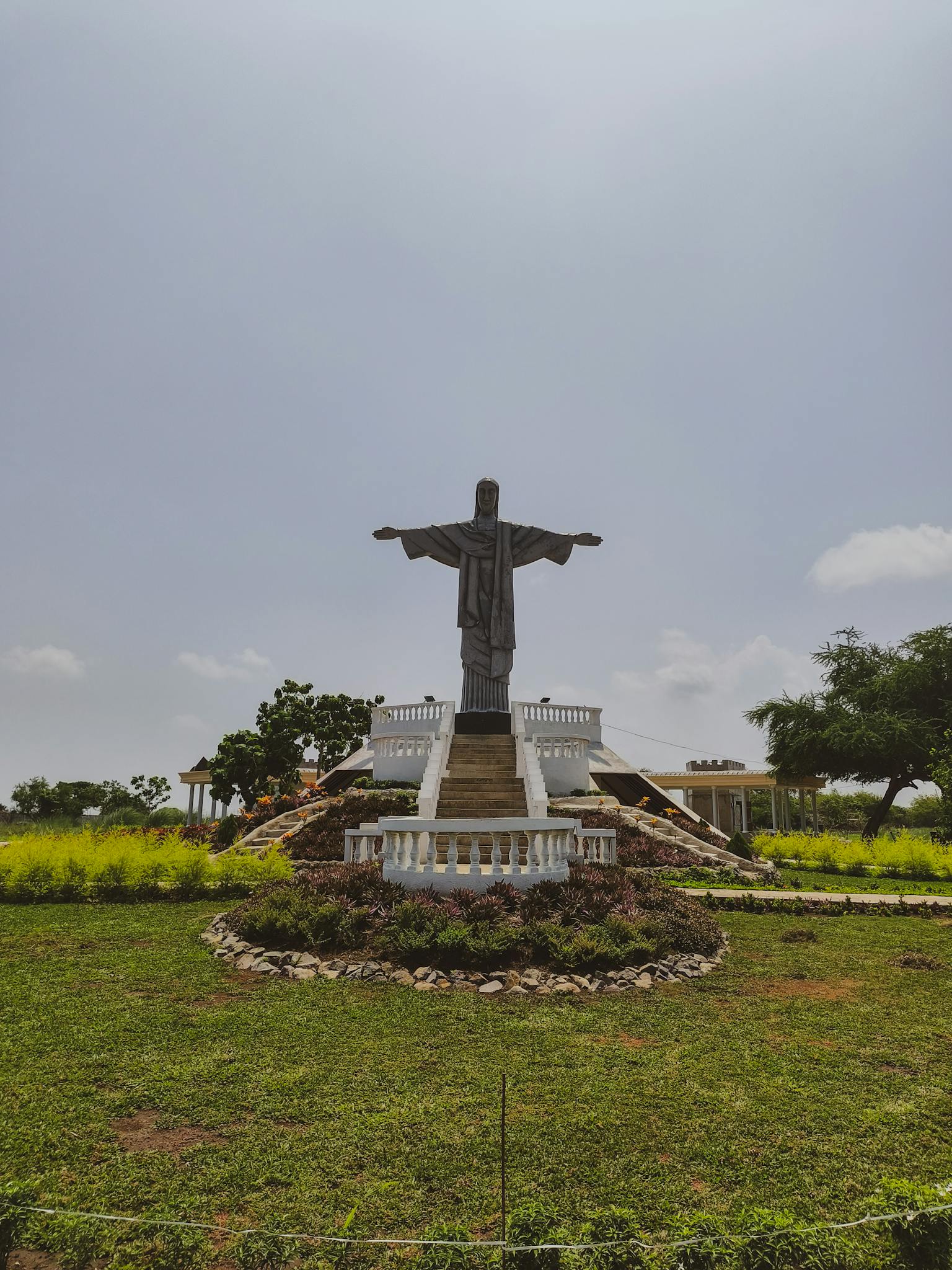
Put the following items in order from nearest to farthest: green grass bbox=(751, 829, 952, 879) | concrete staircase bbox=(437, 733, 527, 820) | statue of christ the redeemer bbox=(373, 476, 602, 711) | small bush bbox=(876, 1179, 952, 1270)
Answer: small bush bbox=(876, 1179, 952, 1270) → concrete staircase bbox=(437, 733, 527, 820) → green grass bbox=(751, 829, 952, 879) → statue of christ the redeemer bbox=(373, 476, 602, 711)

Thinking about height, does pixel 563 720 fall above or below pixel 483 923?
above

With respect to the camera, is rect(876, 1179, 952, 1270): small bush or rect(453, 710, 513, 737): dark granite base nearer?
rect(876, 1179, 952, 1270): small bush

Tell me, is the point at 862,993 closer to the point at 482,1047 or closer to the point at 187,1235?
the point at 482,1047

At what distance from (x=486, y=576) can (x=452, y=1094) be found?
22160 millimetres

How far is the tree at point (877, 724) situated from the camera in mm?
31594

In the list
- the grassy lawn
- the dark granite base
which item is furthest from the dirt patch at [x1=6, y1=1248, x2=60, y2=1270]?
the dark granite base

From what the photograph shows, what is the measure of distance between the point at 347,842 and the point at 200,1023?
674cm

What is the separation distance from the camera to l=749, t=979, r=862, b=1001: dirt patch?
736cm

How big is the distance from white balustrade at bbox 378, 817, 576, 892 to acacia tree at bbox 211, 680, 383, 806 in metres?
14.7

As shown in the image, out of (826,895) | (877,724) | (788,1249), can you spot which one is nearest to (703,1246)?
(788,1249)

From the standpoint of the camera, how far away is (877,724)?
32.2 m

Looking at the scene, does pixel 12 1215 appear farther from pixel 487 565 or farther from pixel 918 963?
pixel 487 565

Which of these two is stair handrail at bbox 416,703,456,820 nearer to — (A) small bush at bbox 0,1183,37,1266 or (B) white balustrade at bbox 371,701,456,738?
(B) white balustrade at bbox 371,701,456,738

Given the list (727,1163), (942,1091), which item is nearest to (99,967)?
(727,1163)
